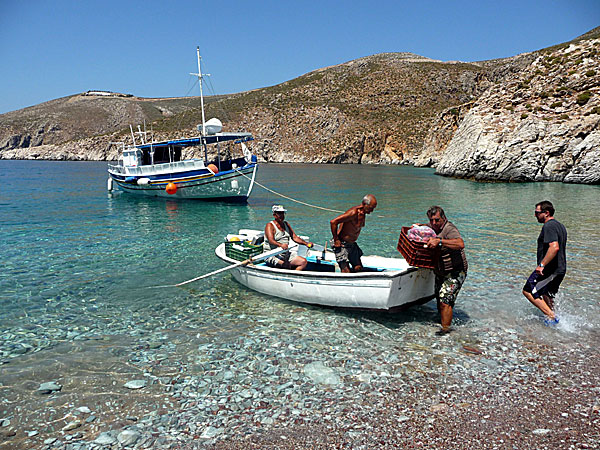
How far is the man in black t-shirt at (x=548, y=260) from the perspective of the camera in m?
6.32

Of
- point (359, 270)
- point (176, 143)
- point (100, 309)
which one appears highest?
point (176, 143)

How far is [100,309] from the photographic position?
8281mm

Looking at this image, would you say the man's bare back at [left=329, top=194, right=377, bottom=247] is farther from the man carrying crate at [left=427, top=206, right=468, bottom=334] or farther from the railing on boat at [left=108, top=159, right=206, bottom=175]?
the railing on boat at [left=108, top=159, right=206, bottom=175]

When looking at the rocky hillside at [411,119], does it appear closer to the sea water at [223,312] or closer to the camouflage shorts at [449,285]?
the sea water at [223,312]

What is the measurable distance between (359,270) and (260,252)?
2.39 meters

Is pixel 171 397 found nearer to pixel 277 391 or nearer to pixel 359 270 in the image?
pixel 277 391

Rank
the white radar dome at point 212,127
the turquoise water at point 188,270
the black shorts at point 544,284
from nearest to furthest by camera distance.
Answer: the black shorts at point 544,284, the turquoise water at point 188,270, the white radar dome at point 212,127

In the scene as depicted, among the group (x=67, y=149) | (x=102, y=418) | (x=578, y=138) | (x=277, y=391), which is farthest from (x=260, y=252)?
(x=67, y=149)

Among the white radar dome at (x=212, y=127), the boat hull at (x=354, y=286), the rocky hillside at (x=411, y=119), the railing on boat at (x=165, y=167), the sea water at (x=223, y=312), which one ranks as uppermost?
the rocky hillside at (x=411, y=119)

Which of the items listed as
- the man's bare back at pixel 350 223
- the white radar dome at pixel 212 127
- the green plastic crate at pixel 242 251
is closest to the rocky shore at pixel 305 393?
the man's bare back at pixel 350 223

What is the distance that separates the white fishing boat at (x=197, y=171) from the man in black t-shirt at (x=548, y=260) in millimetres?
22020

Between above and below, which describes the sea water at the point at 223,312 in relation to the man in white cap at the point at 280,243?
below

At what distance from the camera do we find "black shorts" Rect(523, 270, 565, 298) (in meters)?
6.53

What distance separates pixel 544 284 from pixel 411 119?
106 m
